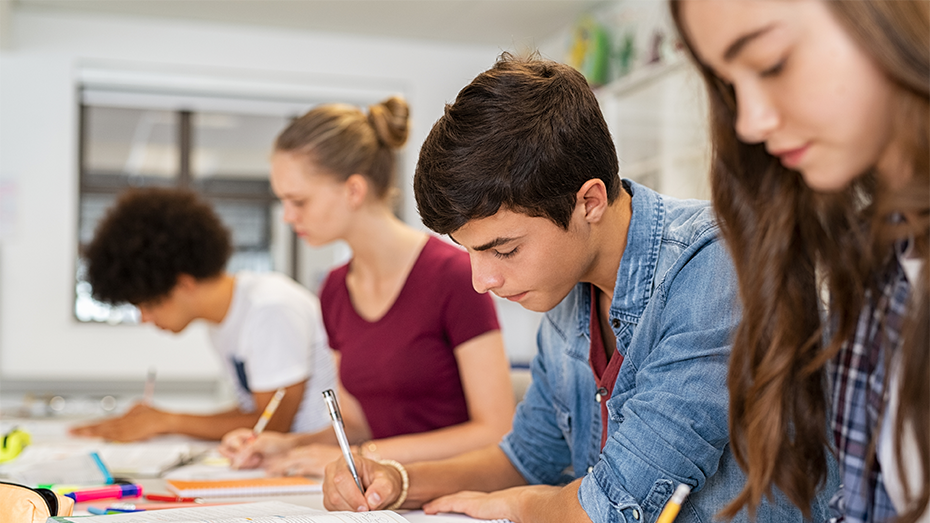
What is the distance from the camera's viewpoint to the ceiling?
4.09m

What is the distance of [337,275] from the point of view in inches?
76.2

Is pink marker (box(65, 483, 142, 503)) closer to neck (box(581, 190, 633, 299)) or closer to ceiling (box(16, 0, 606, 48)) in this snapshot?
neck (box(581, 190, 633, 299))

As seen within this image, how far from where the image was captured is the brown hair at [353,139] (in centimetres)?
183

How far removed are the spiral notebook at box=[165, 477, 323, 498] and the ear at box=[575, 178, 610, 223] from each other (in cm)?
65

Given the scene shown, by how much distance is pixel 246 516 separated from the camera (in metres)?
0.98

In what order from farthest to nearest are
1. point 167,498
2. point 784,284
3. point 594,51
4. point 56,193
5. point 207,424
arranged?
point 56,193 < point 594,51 < point 207,424 < point 167,498 < point 784,284

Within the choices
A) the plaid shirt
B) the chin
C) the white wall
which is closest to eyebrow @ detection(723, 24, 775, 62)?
the chin

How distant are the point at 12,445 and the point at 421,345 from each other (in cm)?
88

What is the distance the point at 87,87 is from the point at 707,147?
4.18 metres

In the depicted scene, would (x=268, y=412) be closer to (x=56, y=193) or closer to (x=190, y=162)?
(x=56, y=193)

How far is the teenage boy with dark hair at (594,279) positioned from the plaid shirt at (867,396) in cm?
19

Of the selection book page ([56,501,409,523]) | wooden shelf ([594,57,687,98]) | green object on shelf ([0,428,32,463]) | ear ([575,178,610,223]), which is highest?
wooden shelf ([594,57,687,98])

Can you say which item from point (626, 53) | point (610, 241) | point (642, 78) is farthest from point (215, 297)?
point (626, 53)

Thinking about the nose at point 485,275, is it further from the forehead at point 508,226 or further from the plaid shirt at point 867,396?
the plaid shirt at point 867,396
